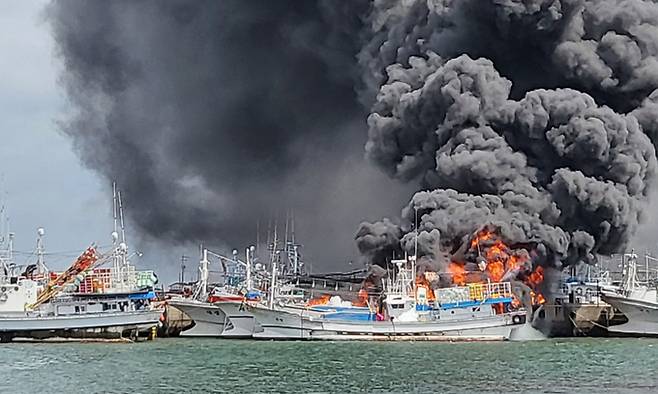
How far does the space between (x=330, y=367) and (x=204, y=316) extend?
1421 inches

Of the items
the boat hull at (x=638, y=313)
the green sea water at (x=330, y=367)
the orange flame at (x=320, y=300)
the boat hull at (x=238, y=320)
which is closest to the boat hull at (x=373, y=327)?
the boat hull at (x=238, y=320)

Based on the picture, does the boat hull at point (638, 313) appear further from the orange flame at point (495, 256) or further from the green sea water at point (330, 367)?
the orange flame at point (495, 256)

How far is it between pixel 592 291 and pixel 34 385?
224ft

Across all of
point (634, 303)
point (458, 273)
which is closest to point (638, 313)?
point (634, 303)

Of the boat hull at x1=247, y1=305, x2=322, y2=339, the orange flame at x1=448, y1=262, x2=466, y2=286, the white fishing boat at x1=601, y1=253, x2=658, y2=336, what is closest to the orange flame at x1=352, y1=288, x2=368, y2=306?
the orange flame at x1=448, y1=262, x2=466, y2=286

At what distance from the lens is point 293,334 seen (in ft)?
341

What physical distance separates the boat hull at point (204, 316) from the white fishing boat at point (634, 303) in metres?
34.2

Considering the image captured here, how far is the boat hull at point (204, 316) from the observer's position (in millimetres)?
108938

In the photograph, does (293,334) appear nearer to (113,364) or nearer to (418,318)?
(418,318)

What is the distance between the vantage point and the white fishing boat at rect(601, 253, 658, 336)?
346 ft

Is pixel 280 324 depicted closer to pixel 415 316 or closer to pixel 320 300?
pixel 415 316

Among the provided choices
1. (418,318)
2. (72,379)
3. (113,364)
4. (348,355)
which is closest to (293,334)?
(418,318)

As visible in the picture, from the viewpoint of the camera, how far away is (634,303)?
105 m

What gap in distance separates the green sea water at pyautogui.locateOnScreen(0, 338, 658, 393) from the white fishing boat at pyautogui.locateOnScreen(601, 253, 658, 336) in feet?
15.4
